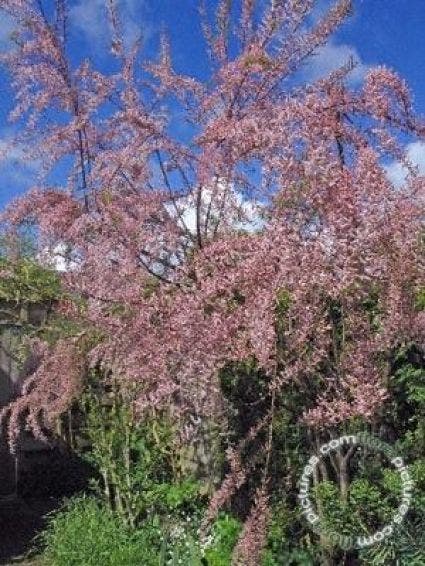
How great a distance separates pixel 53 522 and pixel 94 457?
73cm

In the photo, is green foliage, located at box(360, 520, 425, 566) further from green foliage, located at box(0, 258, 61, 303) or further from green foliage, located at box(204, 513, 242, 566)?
green foliage, located at box(0, 258, 61, 303)

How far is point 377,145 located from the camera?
454 cm

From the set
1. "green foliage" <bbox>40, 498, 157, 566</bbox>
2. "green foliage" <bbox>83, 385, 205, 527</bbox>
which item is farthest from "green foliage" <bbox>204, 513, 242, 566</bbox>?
"green foliage" <bbox>83, 385, 205, 527</bbox>

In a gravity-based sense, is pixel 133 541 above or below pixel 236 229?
below

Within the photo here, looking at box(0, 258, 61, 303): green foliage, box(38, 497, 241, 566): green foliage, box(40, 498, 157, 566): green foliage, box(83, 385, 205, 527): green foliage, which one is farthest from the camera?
box(0, 258, 61, 303): green foliage

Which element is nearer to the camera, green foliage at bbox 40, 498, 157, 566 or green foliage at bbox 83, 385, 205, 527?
green foliage at bbox 40, 498, 157, 566

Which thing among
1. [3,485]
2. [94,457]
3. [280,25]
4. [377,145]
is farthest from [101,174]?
[3,485]

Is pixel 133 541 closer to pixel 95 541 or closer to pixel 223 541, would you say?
pixel 95 541

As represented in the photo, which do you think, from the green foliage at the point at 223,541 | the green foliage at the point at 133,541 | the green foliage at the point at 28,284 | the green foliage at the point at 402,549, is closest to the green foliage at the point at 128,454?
the green foliage at the point at 133,541

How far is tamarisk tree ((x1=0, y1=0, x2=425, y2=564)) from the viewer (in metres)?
4.09

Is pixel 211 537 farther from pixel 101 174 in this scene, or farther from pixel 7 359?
pixel 7 359

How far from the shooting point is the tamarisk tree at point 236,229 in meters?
4.09

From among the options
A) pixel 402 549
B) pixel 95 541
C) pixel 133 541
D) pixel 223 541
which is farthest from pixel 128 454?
pixel 402 549

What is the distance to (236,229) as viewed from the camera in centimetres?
536
